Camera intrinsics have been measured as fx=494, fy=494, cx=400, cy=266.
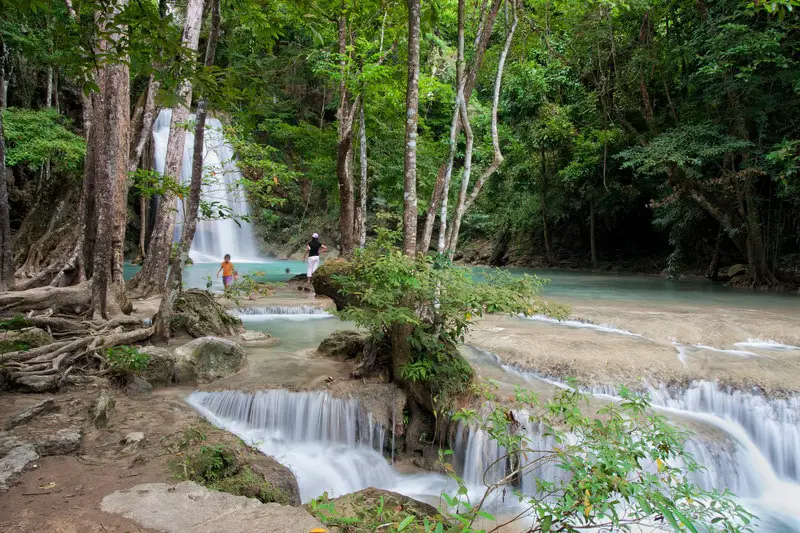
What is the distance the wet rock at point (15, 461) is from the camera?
10.2 ft

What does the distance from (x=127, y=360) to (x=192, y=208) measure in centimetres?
241

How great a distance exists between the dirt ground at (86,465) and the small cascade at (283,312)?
21.9 feet

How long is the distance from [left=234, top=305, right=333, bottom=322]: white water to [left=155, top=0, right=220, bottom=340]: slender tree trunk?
4.29 meters

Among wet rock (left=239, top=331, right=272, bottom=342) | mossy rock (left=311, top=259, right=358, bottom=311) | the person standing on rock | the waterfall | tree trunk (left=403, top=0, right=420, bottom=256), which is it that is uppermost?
tree trunk (left=403, top=0, right=420, bottom=256)

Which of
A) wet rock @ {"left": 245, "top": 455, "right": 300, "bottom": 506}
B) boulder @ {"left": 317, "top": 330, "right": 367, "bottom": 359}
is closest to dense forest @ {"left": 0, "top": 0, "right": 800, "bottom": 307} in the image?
boulder @ {"left": 317, "top": 330, "right": 367, "bottom": 359}

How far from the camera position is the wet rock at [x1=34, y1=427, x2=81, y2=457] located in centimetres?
362

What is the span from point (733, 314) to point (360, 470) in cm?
867

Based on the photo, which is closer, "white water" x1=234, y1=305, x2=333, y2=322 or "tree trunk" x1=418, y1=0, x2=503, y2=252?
"tree trunk" x1=418, y1=0, x2=503, y2=252

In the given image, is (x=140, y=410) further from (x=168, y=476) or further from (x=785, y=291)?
(x=785, y=291)

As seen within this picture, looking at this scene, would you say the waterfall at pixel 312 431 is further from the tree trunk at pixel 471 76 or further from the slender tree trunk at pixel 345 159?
the slender tree trunk at pixel 345 159

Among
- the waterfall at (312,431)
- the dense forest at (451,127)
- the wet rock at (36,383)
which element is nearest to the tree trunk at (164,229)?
the dense forest at (451,127)

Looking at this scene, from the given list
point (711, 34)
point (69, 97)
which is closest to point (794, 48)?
point (711, 34)

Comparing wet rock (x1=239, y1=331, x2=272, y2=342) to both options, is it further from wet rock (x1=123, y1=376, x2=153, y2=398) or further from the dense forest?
wet rock (x1=123, y1=376, x2=153, y2=398)

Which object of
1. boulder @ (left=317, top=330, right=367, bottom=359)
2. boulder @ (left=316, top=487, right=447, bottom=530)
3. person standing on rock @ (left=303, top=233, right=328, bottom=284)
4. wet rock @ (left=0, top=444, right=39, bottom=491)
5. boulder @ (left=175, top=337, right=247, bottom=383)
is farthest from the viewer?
person standing on rock @ (left=303, top=233, right=328, bottom=284)
